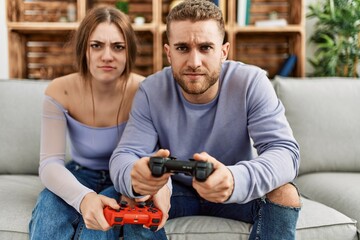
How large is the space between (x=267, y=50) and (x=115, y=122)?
155cm

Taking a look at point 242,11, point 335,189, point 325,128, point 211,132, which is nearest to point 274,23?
point 242,11

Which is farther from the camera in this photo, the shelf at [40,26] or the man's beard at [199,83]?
the shelf at [40,26]

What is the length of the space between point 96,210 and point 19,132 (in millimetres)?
817

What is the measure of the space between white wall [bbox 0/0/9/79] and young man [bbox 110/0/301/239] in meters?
1.55

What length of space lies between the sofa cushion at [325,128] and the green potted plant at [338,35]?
635mm

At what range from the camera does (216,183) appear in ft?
3.17

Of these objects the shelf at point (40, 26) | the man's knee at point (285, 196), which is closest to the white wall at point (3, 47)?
the shelf at point (40, 26)

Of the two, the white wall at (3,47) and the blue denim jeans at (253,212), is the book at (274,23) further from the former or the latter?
the white wall at (3,47)

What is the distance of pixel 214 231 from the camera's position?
4.25 feet

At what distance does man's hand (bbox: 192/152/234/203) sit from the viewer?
95cm

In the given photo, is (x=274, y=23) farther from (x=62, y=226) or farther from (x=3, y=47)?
(x=62, y=226)

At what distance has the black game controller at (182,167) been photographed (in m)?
0.92

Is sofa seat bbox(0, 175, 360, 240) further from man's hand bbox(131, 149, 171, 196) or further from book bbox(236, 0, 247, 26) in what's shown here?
book bbox(236, 0, 247, 26)

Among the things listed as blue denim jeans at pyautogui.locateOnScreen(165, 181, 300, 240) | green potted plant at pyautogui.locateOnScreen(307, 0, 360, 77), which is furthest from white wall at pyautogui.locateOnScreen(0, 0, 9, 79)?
Result: green potted plant at pyautogui.locateOnScreen(307, 0, 360, 77)
